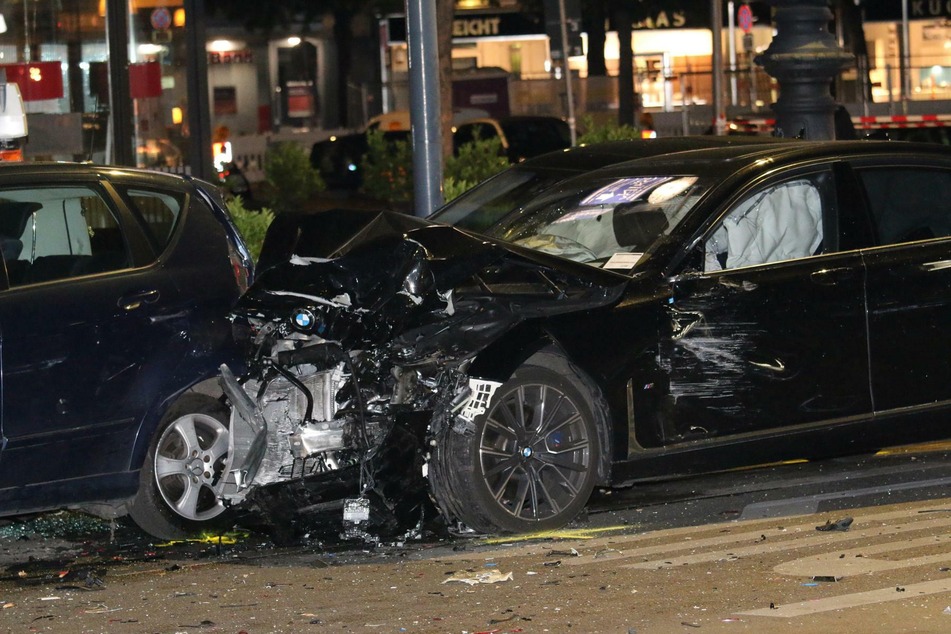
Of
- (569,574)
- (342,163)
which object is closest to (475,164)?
(569,574)

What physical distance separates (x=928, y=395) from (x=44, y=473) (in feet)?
13.3

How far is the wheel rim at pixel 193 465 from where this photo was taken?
7035 millimetres

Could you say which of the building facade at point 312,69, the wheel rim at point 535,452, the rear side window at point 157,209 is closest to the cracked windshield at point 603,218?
the wheel rim at point 535,452

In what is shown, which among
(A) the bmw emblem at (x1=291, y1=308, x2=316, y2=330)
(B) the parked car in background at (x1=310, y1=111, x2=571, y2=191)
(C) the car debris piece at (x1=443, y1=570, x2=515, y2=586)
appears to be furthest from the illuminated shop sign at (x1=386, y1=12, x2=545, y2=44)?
(C) the car debris piece at (x1=443, y1=570, x2=515, y2=586)

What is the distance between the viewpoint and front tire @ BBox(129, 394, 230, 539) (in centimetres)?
699

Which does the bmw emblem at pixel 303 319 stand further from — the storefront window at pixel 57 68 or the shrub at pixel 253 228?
the storefront window at pixel 57 68

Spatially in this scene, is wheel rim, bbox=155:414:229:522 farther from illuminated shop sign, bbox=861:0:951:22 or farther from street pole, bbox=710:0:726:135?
illuminated shop sign, bbox=861:0:951:22

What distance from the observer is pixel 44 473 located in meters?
6.47

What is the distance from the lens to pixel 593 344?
22.0ft

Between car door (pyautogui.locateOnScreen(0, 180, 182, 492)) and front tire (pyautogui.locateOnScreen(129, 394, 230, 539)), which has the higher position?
car door (pyautogui.locateOnScreen(0, 180, 182, 492))

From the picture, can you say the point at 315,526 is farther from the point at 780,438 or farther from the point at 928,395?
the point at 928,395

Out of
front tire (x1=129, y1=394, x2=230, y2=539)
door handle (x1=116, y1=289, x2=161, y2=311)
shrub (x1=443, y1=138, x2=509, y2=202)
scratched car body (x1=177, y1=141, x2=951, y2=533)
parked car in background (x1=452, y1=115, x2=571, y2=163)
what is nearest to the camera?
scratched car body (x1=177, y1=141, x2=951, y2=533)

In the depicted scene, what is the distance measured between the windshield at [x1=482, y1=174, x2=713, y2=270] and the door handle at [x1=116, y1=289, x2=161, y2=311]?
5.79ft

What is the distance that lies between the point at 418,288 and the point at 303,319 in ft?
1.64
